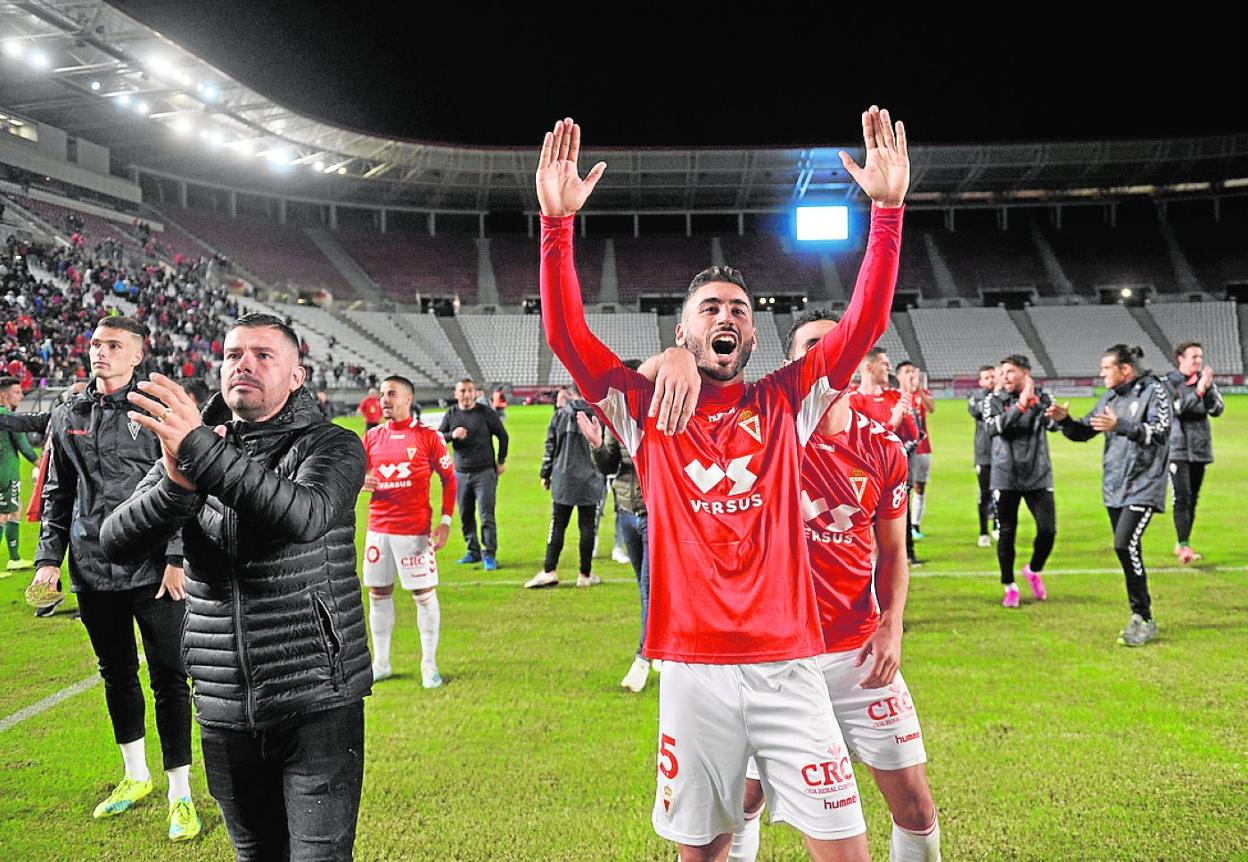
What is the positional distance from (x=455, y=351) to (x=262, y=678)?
161 ft

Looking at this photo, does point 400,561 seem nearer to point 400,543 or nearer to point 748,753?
point 400,543

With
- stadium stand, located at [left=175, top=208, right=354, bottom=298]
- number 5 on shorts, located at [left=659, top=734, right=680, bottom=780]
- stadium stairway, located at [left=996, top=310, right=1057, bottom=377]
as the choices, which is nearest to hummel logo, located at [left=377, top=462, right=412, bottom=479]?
number 5 on shorts, located at [left=659, top=734, right=680, bottom=780]

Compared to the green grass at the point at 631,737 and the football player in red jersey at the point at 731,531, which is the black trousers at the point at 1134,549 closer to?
the green grass at the point at 631,737

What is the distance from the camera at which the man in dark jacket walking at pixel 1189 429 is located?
374 inches

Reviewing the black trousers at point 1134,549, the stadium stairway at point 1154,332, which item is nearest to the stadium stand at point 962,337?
the stadium stairway at point 1154,332

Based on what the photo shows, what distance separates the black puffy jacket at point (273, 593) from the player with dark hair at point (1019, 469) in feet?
20.9

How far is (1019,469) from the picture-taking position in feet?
25.6

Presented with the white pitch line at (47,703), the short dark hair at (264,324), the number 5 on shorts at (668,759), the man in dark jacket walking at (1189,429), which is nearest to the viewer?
the number 5 on shorts at (668,759)

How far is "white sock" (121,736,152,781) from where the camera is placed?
450cm

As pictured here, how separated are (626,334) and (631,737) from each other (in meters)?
47.7

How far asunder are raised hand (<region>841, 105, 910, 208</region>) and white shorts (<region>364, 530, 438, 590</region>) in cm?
478

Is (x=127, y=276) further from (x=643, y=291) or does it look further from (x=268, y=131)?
(x=643, y=291)

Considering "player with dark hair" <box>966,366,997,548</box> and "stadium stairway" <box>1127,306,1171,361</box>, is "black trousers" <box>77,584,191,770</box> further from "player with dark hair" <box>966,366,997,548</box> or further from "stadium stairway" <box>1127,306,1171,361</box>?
"stadium stairway" <box>1127,306,1171,361</box>

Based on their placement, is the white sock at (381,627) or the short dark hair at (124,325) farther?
the white sock at (381,627)
